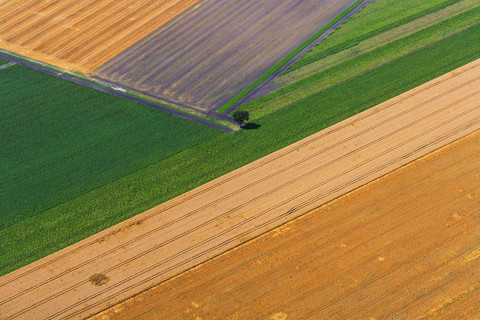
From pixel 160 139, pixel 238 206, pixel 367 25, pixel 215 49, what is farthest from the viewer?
pixel 367 25

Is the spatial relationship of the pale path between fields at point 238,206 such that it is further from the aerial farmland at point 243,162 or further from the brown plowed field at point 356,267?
the brown plowed field at point 356,267

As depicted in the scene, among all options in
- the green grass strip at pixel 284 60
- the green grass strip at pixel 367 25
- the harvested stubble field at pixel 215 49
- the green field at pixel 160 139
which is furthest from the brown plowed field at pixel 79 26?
the green grass strip at pixel 367 25

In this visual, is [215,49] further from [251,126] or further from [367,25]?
[367,25]

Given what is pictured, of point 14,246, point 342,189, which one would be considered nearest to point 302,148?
point 342,189

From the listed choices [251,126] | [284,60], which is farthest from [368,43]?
[251,126]

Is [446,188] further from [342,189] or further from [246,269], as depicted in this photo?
Result: [246,269]

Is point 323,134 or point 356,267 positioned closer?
point 356,267
